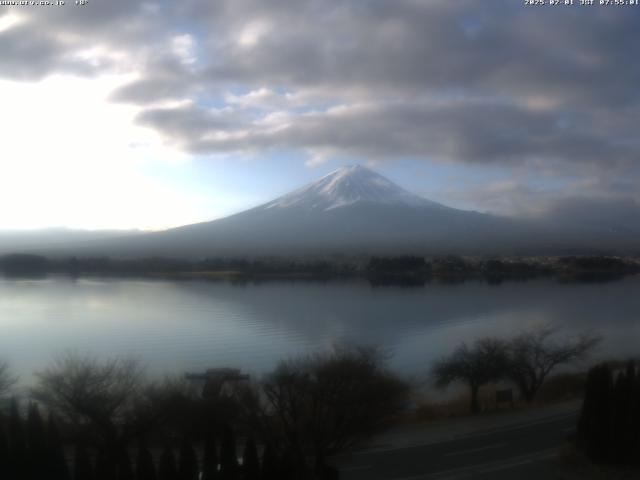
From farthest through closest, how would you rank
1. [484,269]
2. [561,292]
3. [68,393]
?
[484,269] < [561,292] < [68,393]

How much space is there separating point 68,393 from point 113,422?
440 millimetres

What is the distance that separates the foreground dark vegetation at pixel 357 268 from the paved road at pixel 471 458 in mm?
17375

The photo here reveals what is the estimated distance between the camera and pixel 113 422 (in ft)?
14.8

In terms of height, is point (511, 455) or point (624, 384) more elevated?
point (624, 384)

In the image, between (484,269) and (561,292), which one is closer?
(561,292)

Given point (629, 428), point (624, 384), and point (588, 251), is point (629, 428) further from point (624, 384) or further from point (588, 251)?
point (588, 251)

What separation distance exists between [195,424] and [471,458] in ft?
6.72

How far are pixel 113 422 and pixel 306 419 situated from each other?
1459mm

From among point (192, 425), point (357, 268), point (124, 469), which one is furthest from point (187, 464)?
point (357, 268)

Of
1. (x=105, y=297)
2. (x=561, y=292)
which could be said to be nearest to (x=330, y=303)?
(x=105, y=297)

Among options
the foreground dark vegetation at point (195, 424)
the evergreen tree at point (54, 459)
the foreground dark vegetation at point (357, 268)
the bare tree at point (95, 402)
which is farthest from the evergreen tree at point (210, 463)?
the foreground dark vegetation at point (357, 268)

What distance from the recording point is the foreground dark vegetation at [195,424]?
3270mm

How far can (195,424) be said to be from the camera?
4.42 metres

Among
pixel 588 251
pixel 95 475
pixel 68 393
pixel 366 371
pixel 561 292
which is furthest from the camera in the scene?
pixel 588 251
